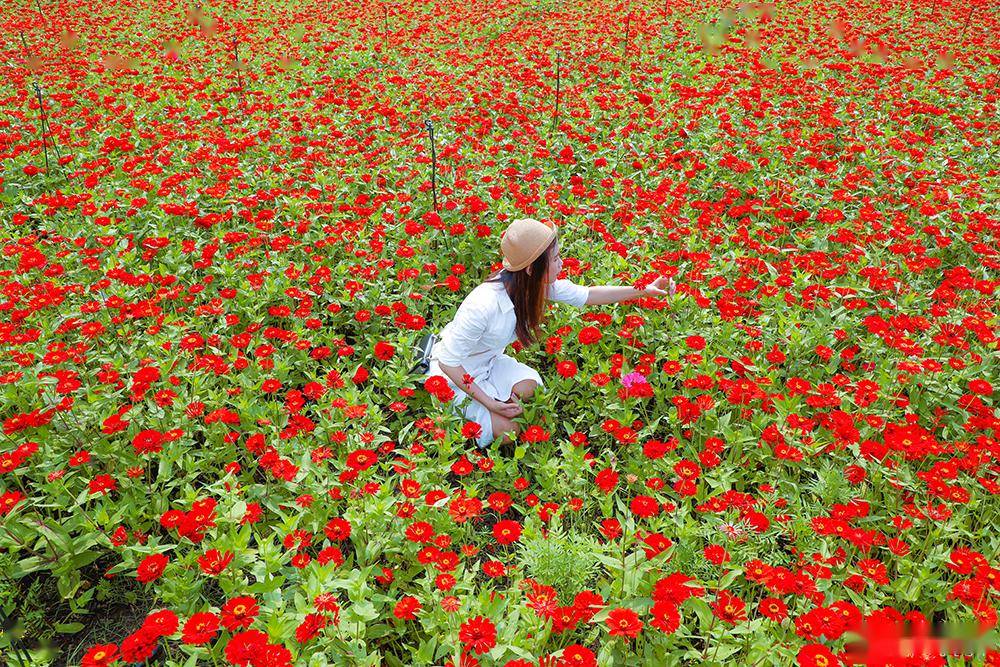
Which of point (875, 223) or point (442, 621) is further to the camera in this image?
point (875, 223)

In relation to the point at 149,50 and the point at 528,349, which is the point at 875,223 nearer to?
the point at 528,349

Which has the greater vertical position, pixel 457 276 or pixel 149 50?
pixel 149 50

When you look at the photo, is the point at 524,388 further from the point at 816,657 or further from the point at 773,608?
the point at 816,657

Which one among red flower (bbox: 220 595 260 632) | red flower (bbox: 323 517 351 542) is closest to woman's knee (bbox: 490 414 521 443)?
red flower (bbox: 323 517 351 542)

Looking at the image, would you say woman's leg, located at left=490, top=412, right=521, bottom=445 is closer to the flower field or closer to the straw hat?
the flower field

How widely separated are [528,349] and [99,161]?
470cm

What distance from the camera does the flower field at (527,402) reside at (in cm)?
252

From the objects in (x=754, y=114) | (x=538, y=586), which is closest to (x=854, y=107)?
(x=754, y=114)

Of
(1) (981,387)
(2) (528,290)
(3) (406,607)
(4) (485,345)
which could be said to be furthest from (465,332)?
(1) (981,387)

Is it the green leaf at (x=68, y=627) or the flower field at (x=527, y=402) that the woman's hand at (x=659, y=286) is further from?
the green leaf at (x=68, y=627)

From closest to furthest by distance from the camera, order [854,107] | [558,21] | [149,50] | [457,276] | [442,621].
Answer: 1. [442,621]
2. [457,276]
3. [854,107]
4. [149,50]
5. [558,21]

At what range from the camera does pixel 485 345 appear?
3.63 m

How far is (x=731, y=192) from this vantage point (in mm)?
5801

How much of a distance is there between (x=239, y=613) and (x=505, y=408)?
5.66 ft
